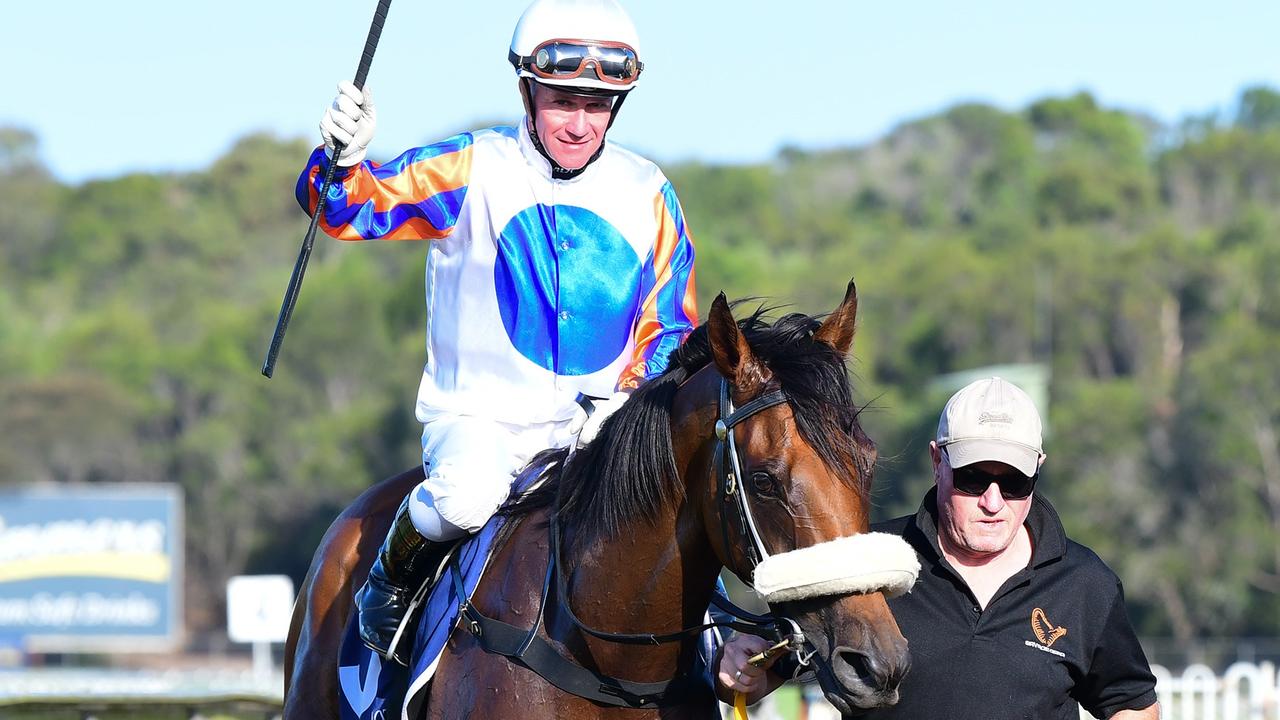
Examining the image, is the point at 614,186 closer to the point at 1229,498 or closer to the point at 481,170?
the point at 481,170

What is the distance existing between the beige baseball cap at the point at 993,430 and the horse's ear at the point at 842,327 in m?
0.30

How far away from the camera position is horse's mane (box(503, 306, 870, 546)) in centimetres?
315

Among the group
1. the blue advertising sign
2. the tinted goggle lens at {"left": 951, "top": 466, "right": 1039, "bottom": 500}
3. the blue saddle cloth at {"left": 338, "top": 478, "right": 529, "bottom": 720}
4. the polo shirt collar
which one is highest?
the tinted goggle lens at {"left": 951, "top": 466, "right": 1039, "bottom": 500}

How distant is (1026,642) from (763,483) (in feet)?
2.78

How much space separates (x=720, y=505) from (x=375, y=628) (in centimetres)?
113

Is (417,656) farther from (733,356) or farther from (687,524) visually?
(733,356)

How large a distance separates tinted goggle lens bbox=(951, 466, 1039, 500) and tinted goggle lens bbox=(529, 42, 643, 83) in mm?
1209

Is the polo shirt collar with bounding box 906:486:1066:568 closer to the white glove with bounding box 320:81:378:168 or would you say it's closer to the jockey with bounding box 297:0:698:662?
the jockey with bounding box 297:0:698:662

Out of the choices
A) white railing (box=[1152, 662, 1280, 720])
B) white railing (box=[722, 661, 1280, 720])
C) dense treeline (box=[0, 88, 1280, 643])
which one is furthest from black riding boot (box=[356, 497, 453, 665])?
dense treeline (box=[0, 88, 1280, 643])

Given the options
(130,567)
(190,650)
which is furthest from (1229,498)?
(190,650)

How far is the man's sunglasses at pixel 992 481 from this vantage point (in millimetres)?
3531

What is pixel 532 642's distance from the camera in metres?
3.54

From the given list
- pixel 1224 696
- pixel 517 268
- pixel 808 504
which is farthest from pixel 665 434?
pixel 1224 696

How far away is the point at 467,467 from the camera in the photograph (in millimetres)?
3758
